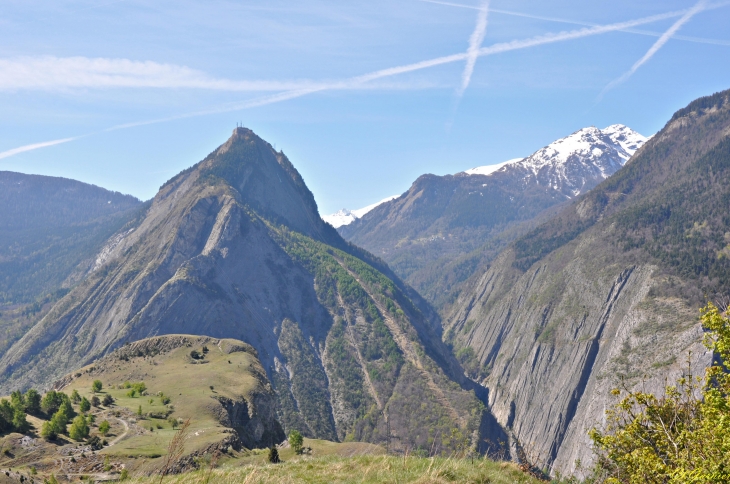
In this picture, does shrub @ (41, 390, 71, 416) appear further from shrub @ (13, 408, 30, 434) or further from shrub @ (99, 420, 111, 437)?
shrub @ (13, 408, 30, 434)

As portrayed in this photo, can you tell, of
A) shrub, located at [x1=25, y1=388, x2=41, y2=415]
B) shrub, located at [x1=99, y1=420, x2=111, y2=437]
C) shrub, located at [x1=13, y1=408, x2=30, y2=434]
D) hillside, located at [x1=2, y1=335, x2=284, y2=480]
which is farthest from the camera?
shrub, located at [x1=25, y1=388, x2=41, y2=415]

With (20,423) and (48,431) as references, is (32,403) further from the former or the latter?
(48,431)

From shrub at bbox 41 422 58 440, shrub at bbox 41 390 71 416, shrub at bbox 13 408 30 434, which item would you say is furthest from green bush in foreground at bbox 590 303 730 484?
shrub at bbox 41 390 71 416

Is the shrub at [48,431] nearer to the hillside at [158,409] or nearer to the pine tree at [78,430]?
the hillside at [158,409]

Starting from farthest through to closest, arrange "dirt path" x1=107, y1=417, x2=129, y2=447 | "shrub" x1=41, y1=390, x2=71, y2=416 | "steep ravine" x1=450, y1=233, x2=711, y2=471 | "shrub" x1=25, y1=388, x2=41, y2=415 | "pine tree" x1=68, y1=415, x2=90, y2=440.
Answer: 1. "steep ravine" x1=450, y1=233, x2=711, y2=471
2. "shrub" x1=41, y1=390, x2=71, y2=416
3. "shrub" x1=25, y1=388, x2=41, y2=415
4. "dirt path" x1=107, y1=417, x2=129, y2=447
5. "pine tree" x1=68, y1=415, x2=90, y2=440

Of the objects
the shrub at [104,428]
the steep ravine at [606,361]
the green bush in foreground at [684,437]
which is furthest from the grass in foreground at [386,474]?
the steep ravine at [606,361]
